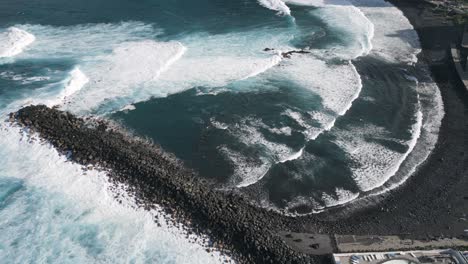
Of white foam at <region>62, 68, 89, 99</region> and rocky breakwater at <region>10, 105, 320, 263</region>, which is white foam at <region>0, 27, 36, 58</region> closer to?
white foam at <region>62, 68, 89, 99</region>

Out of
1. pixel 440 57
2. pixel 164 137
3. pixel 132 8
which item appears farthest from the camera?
pixel 132 8

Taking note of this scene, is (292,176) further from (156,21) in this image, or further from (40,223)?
(156,21)

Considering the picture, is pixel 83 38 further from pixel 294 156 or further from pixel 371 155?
pixel 371 155

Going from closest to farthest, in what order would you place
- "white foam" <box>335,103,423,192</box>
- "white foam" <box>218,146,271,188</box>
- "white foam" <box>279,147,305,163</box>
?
"white foam" <box>218,146,271,188</box> < "white foam" <box>335,103,423,192</box> < "white foam" <box>279,147,305,163</box>

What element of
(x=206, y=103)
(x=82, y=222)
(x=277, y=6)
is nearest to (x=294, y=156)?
(x=206, y=103)

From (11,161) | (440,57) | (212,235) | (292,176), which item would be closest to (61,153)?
(11,161)

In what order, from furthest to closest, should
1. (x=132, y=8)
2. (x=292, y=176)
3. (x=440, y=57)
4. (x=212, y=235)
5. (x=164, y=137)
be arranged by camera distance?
(x=132, y=8) → (x=440, y=57) → (x=164, y=137) → (x=292, y=176) → (x=212, y=235)

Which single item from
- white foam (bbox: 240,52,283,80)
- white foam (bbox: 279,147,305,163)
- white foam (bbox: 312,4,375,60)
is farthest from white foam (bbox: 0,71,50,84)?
white foam (bbox: 312,4,375,60)
